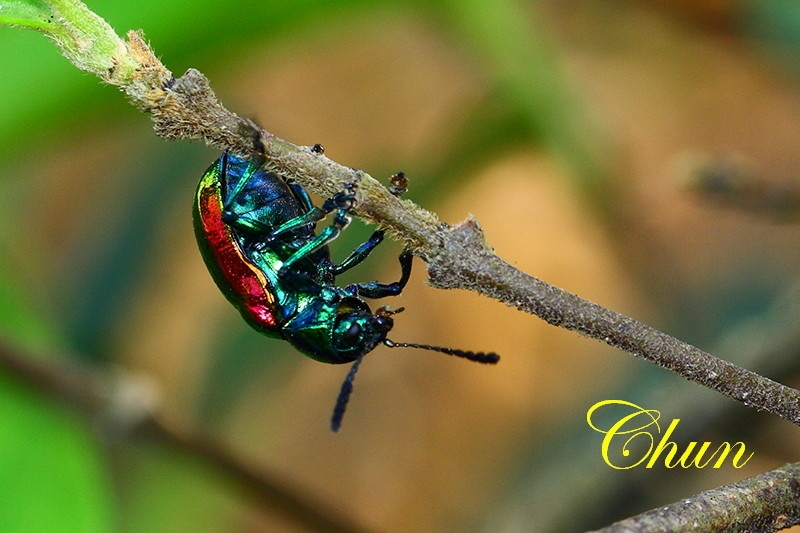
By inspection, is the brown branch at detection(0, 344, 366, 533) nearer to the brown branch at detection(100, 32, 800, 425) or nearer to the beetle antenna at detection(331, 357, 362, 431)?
the beetle antenna at detection(331, 357, 362, 431)

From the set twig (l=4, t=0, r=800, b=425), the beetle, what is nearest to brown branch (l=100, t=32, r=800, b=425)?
twig (l=4, t=0, r=800, b=425)

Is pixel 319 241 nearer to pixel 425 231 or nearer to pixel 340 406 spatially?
pixel 340 406

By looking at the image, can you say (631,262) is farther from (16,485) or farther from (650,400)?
(16,485)

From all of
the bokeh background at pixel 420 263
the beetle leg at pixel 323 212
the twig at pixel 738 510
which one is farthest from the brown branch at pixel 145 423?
the twig at pixel 738 510

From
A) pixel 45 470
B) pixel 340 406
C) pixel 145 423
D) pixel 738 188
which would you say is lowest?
pixel 45 470

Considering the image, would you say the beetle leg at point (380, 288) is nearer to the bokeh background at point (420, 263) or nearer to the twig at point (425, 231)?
the twig at point (425, 231)

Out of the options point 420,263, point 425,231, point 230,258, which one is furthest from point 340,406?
point 420,263

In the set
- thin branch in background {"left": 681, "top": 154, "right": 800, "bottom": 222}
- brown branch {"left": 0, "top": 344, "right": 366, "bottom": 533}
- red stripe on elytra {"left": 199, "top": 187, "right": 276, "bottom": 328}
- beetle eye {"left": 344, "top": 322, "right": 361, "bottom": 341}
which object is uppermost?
thin branch in background {"left": 681, "top": 154, "right": 800, "bottom": 222}
